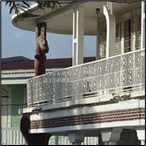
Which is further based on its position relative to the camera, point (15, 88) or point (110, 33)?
point (15, 88)

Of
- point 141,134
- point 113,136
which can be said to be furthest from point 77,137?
point 141,134

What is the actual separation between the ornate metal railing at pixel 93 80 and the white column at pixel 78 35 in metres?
0.73

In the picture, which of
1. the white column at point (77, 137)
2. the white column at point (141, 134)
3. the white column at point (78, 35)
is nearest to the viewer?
the white column at point (141, 134)

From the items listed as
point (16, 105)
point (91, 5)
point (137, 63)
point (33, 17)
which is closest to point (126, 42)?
point (91, 5)

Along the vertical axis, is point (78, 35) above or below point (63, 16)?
below

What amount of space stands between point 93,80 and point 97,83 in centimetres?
10

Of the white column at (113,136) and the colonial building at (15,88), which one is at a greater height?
the colonial building at (15,88)

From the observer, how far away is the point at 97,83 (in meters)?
14.1

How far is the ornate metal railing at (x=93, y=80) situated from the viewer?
1246 centimetres

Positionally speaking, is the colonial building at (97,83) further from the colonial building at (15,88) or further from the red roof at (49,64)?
the red roof at (49,64)

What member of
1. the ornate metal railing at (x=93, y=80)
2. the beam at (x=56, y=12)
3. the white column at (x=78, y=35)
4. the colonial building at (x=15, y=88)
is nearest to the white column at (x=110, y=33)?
the white column at (x=78, y=35)

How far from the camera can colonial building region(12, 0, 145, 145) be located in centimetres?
1262

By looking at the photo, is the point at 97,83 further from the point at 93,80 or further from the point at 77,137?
the point at 77,137

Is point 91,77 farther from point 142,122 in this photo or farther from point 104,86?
point 142,122
